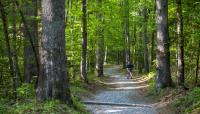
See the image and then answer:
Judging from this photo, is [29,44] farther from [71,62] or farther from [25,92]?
[71,62]

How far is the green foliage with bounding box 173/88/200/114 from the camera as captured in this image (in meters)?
10.9

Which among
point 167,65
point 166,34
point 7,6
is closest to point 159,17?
point 166,34

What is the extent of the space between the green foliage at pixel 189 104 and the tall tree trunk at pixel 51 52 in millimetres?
3902

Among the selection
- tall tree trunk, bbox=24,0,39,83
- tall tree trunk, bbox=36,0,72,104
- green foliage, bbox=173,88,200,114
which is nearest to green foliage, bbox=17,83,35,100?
tall tree trunk, bbox=36,0,72,104

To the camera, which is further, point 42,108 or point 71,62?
point 71,62

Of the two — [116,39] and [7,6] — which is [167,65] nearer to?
[7,6]

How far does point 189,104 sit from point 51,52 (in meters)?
4.87

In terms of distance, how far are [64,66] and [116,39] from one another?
35081 millimetres

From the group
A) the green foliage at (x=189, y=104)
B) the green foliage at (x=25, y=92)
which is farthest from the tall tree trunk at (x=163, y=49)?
the green foliage at (x=25, y=92)

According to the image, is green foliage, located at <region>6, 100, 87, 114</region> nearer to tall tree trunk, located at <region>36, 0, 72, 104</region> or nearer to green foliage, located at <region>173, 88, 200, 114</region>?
tall tree trunk, located at <region>36, 0, 72, 104</region>

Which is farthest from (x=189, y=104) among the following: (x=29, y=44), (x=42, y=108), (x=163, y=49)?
(x=29, y=44)

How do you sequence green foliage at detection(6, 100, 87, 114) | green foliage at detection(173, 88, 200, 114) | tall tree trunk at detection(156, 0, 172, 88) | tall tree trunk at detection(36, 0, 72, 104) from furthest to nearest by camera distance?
tall tree trunk at detection(156, 0, 172, 88)
green foliage at detection(173, 88, 200, 114)
tall tree trunk at detection(36, 0, 72, 104)
green foliage at detection(6, 100, 87, 114)

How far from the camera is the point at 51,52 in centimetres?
1064

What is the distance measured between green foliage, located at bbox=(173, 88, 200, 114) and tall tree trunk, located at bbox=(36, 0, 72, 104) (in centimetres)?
390
